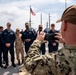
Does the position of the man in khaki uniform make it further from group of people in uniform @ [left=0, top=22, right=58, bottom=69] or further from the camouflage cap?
group of people in uniform @ [left=0, top=22, right=58, bottom=69]

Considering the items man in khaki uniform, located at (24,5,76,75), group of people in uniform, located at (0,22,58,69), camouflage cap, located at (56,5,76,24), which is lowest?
group of people in uniform, located at (0,22,58,69)

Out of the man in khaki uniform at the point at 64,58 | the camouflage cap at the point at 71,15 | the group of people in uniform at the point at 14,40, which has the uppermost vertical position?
the camouflage cap at the point at 71,15

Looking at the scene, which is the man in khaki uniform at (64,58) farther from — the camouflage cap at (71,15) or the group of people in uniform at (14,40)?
the group of people in uniform at (14,40)

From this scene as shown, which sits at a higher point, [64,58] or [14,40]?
[64,58]

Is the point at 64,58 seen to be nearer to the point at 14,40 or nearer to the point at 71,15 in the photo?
the point at 71,15

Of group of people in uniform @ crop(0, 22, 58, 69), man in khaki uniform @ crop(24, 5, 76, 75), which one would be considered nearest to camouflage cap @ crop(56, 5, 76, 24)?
man in khaki uniform @ crop(24, 5, 76, 75)

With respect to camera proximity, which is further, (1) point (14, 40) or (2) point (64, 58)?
(1) point (14, 40)

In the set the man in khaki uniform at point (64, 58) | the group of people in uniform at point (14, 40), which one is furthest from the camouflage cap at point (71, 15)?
the group of people in uniform at point (14, 40)

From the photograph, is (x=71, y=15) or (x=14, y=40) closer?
(x=71, y=15)

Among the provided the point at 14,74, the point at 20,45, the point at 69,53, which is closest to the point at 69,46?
Result: the point at 69,53

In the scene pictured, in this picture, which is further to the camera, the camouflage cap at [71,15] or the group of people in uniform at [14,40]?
the group of people in uniform at [14,40]

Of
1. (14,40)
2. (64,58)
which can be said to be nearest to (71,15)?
(64,58)

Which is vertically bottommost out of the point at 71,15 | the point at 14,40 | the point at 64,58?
the point at 14,40

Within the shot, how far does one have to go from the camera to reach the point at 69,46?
6.24ft
